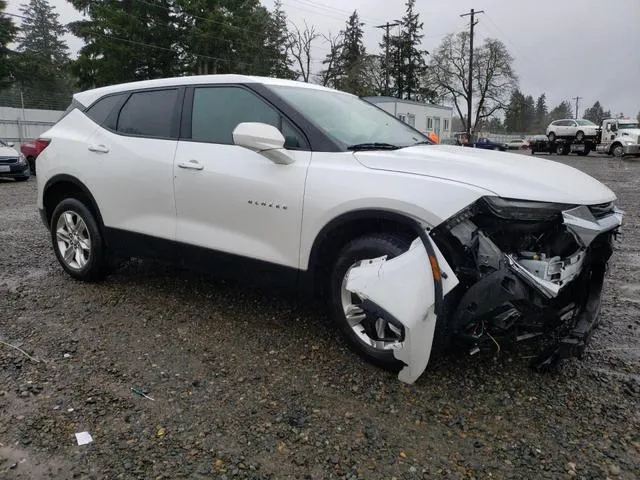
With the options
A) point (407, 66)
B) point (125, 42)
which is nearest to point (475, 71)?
point (407, 66)

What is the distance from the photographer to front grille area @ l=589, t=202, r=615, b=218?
2.84 metres

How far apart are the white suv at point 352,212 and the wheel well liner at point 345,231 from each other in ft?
0.03

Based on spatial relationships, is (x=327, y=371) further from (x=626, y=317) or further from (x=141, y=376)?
(x=626, y=317)

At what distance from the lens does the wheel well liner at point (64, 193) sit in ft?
14.3

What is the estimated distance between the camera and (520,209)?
2.62 m

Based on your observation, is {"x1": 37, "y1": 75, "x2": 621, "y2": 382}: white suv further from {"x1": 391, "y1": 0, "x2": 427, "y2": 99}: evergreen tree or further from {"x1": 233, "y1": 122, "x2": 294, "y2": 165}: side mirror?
{"x1": 391, "y1": 0, "x2": 427, "y2": 99}: evergreen tree

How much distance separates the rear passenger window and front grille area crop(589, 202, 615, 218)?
360 cm

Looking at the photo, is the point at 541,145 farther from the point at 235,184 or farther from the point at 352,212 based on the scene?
the point at 352,212

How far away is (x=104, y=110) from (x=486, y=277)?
351 centimetres

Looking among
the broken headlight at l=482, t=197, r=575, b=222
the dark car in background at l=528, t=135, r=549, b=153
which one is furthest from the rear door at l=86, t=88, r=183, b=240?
the dark car in background at l=528, t=135, r=549, b=153

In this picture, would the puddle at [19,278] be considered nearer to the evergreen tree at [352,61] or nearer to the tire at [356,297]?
the tire at [356,297]

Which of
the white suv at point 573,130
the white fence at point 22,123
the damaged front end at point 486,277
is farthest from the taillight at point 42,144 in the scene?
the white suv at point 573,130

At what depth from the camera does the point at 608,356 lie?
3297mm

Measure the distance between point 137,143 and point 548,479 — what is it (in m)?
3.51
